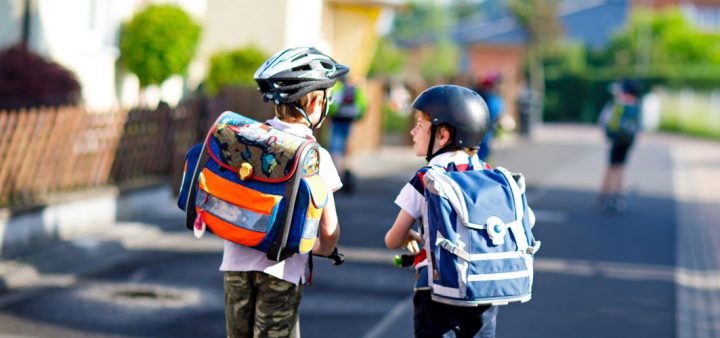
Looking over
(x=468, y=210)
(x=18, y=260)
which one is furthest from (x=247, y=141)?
(x=18, y=260)

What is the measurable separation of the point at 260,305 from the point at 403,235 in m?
0.58

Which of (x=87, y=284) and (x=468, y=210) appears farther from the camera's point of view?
(x=87, y=284)

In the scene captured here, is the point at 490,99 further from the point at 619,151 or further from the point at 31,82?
the point at 31,82

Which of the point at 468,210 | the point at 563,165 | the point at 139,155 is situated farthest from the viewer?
the point at 563,165

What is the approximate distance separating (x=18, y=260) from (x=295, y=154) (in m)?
5.65

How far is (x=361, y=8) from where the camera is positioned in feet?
103

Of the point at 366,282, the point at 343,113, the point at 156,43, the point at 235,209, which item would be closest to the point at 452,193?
the point at 235,209

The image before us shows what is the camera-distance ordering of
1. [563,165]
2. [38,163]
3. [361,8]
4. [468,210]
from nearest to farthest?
[468,210]
[38,163]
[563,165]
[361,8]

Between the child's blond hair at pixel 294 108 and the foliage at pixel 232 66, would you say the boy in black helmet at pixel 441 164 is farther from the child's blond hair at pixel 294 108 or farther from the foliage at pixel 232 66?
the foliage at pixel 232 66

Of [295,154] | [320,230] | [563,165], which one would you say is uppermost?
[295,154]

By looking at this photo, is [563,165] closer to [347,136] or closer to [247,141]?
[347,136]

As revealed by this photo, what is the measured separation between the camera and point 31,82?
12.7 meters

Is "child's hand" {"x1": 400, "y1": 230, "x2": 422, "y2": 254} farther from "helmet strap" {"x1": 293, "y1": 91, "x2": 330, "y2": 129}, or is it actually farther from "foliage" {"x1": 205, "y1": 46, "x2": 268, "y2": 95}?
"foliage" {"x1": 205, "y1": 46, "x2": 268, "y2": 95}

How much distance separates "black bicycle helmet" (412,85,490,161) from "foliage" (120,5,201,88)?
1259cm
